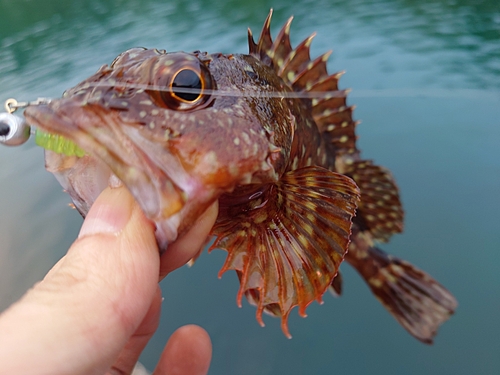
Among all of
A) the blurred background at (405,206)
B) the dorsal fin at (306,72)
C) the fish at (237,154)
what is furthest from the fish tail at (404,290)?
the dorsal fin at (306,72)

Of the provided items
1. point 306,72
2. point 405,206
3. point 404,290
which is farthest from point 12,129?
point 405,206

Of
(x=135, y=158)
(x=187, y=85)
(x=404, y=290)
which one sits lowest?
(x=404, y=290)

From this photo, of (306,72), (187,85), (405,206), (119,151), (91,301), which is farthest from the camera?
(405,206)

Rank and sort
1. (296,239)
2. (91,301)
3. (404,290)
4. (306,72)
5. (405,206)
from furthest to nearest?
(405,206) < (404,290) < (306,72) < (296,239) < (91,301)

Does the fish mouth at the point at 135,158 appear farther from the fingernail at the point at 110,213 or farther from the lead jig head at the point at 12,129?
the lead jig head at the point at 12,129

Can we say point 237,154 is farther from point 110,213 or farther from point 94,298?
point 94,298

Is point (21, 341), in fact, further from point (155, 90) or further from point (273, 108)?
point (273, 108)

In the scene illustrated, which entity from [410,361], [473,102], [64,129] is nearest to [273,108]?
[64,129]
